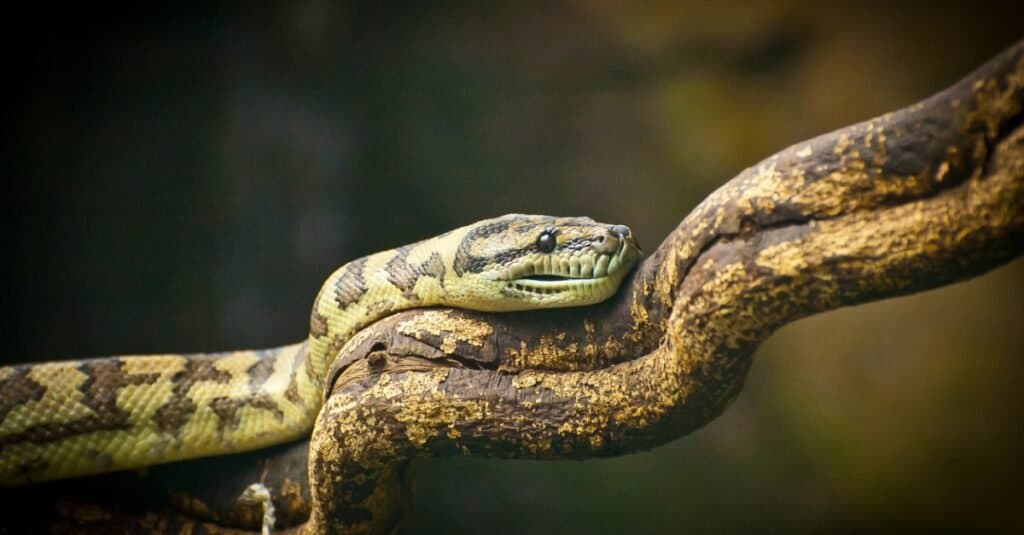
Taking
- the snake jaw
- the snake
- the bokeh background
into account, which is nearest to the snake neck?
the snake

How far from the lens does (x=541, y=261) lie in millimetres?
1914

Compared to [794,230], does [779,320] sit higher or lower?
lower

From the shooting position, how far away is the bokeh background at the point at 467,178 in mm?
2965

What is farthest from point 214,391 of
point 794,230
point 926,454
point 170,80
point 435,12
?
point 926,454

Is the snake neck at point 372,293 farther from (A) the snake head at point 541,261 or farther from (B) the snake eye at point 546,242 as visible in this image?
→ (B) the snake eye at point 546,242

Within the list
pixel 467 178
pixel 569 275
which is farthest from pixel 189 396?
pixel 569 275

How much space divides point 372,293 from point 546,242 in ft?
2.09

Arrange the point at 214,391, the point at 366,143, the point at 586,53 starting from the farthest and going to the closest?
the point at 366,143 < the point at 586,53 < the point at 214,391

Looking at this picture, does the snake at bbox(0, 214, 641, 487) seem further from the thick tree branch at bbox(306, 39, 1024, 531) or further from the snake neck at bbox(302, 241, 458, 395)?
the thick tree branch at bbox(306, 39, 1024, 531)

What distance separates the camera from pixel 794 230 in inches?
53.9

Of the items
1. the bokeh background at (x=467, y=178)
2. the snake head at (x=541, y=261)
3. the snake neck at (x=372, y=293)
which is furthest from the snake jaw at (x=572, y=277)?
the bokeh background at (x=467, y=178)

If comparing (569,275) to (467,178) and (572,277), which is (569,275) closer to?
(572,277)

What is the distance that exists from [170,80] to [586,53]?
1.98 metres

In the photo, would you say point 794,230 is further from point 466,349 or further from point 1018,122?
point 466,349
